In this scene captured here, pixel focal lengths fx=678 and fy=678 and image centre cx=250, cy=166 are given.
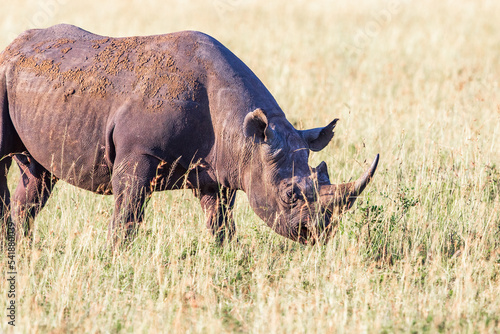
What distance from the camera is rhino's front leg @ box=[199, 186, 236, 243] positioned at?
6109mm

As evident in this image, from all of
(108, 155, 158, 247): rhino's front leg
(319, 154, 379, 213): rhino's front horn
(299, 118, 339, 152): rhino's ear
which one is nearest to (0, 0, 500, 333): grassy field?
(108, 155, 158, 247): rhino's front leg

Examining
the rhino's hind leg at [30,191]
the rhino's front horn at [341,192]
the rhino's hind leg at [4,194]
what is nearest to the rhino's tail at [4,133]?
the rhino's hind leg at [4,194]

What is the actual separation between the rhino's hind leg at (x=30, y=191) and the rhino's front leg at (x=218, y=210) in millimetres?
1526

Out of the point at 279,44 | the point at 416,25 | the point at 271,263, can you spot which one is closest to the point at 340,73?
the point at 279,44

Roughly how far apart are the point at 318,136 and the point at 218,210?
3.79ft

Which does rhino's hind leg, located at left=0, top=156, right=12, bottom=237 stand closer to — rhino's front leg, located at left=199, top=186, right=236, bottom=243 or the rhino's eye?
rhino's front leg, located at left=199, top=186, right=236, bottom=243

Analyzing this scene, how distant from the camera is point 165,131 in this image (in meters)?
5.52

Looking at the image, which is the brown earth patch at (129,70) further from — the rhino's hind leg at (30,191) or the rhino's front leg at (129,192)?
the rhino's hind leg at (30,191)

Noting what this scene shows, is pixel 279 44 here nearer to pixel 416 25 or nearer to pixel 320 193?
pixel 416 25

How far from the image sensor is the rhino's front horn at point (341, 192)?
5.36 metres

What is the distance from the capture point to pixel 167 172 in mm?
5797

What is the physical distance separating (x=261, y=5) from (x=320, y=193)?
56.2 ft

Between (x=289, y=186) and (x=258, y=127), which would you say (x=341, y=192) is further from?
(x=258, y=127)

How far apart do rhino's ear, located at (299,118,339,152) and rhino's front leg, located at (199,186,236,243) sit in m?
0.84
